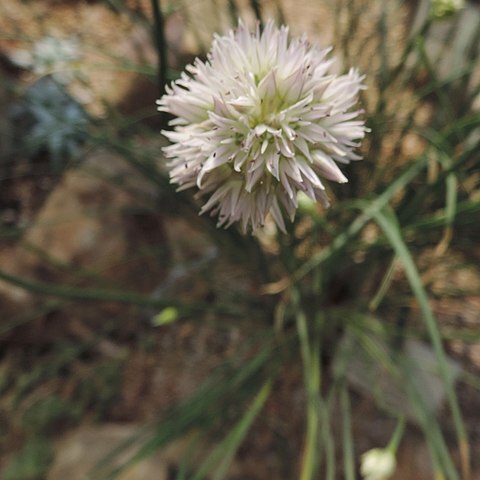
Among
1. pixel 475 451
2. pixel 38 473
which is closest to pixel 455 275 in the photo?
pixel 475 451

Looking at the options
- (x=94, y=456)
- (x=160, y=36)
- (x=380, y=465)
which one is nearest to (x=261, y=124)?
(x=160, y=36)

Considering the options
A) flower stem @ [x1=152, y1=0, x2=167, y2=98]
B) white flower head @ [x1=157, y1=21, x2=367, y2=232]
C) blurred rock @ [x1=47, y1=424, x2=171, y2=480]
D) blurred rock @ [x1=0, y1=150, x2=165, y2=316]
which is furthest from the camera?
blurred rock @ [x1=0, y1=150, x2=165, y2=316]

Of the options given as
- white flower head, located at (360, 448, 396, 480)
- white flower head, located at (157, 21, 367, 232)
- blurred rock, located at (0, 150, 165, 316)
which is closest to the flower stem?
white flower head, located at (157, 21, 367, 232)

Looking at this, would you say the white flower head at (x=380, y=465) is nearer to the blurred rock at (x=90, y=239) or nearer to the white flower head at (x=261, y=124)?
the white flower head at (x=261, y=124)

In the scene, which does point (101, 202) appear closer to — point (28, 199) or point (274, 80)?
point (28, 199)

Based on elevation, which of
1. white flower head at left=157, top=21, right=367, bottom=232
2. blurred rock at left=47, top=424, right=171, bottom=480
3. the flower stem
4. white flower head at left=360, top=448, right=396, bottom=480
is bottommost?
white flower head at left=360, top=448, right=396, bottom=480

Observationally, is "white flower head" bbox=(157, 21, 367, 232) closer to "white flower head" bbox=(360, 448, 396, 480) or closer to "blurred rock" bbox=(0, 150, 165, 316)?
"white flower head" bbox=(360, 448, 396, 480)

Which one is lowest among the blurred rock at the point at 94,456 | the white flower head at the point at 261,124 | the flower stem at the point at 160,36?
the blurred rock at the point at 94,456

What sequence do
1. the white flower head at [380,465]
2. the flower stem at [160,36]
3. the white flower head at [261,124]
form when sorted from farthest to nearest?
the white flower head at [380,465] < the flower stem at [160,36] < the white flower head at [261,124]

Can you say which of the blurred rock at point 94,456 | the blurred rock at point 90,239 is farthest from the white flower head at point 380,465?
the blurred rock at point 90,239
